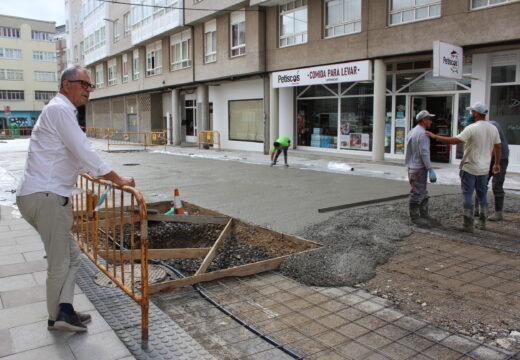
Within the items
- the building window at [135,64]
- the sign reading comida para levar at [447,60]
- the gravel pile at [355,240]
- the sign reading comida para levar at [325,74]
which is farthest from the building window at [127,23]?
the gravel pile at [355,240]

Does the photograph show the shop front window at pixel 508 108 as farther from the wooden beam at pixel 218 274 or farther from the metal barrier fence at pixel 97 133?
the metal barrier fence at pixel 97 133

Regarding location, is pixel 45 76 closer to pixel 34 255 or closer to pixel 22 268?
pixel 34 255

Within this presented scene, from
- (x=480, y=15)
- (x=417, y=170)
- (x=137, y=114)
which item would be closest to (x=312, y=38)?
(x=480, y=15)

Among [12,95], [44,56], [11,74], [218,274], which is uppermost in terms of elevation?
[44,56]

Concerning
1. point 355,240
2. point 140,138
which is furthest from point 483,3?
point 140,138

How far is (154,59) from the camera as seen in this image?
31.8 meters

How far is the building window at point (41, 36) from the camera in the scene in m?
72.6

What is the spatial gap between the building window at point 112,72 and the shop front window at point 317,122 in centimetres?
2414

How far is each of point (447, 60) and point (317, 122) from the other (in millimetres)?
8034

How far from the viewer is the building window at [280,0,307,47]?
747 inches

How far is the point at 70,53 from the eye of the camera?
51875 millimetres

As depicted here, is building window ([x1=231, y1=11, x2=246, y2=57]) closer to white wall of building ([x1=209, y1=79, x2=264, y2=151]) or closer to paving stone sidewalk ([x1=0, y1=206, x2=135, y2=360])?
white wall of building ([x1=209, y1=79, x2=264, y2=151])

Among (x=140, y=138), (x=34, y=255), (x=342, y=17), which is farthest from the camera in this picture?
(x=140, y=138)

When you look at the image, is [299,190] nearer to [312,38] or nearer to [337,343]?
[337,343]
